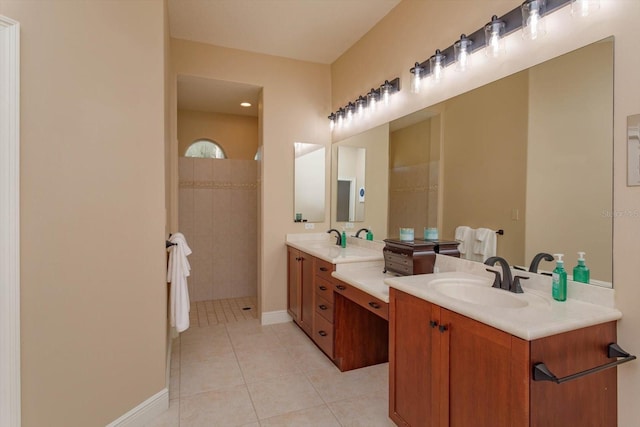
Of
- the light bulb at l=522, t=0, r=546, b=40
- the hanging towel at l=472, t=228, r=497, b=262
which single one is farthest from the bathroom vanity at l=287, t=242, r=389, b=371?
the light bulb at l=522, t=0, r=546, b=40

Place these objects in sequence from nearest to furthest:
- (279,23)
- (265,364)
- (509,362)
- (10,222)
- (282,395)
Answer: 1. (509,362)
2. (10,222)
3. (282,395)
4. (265,364)
5. (279,23)

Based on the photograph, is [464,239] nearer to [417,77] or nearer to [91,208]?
[417,77]

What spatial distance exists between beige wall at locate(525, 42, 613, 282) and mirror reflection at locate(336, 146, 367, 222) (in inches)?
70.5

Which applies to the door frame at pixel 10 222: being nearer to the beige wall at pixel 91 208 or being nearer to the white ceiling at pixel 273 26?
the beige wall at pixel 91 208

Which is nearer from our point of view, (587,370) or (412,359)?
(587,370)

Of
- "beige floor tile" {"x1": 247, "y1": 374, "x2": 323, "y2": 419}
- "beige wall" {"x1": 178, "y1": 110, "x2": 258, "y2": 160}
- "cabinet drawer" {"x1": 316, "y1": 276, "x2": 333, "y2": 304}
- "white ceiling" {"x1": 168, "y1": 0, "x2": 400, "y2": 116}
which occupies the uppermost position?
"white ceiling" {"x1": 168, "y1": 0, "x2": 400, "y2": 116}

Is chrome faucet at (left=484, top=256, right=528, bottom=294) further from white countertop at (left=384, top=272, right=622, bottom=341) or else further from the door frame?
the door frame

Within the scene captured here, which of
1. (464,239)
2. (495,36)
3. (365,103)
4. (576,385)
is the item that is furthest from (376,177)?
(576,385)

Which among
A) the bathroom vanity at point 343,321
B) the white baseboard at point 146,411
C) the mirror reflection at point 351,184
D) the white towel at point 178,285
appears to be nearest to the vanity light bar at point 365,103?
the mirror reflection at point 351,184

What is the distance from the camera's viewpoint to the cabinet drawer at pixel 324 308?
274 centimetres

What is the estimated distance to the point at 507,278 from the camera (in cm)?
172

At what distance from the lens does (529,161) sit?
5.83 ft

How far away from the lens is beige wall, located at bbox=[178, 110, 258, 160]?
511cm

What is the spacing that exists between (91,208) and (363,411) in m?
2.05
